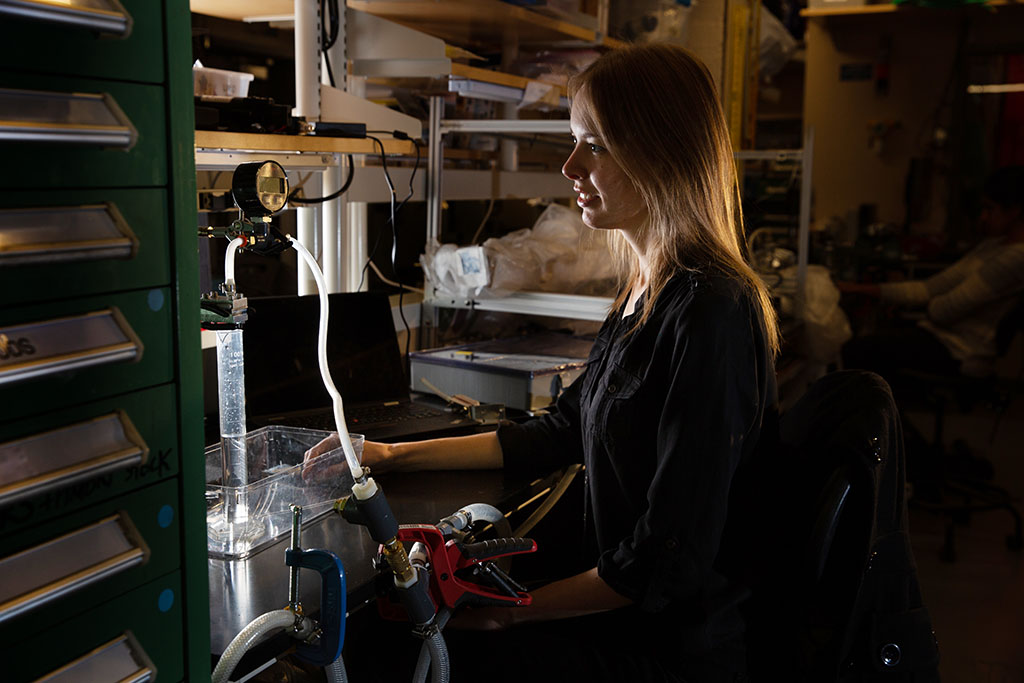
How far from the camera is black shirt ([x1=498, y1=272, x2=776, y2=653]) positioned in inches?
48.1

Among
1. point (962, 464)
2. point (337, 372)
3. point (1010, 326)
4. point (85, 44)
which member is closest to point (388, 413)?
point (337, 372)

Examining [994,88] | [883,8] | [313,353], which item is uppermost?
[883,8]

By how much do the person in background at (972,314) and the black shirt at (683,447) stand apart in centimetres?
320

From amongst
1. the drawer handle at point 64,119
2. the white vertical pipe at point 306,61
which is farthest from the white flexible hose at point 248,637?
the white vertical pipe at point 306,61

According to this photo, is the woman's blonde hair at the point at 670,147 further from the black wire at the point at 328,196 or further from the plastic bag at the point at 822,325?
the plastic bag at the point at 822,325

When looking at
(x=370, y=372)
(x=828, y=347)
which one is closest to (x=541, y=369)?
(x=370, y=372)

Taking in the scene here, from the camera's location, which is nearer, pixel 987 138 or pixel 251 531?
pixel 251 531

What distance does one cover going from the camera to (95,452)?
2.30ft

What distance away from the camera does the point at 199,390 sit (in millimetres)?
787

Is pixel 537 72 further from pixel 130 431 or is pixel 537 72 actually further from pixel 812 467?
pixel 130 431

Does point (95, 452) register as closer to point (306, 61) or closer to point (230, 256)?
point (230, 256)

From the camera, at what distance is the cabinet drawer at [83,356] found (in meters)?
0.64

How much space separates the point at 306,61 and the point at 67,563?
1.58m

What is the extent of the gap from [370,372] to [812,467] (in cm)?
102
